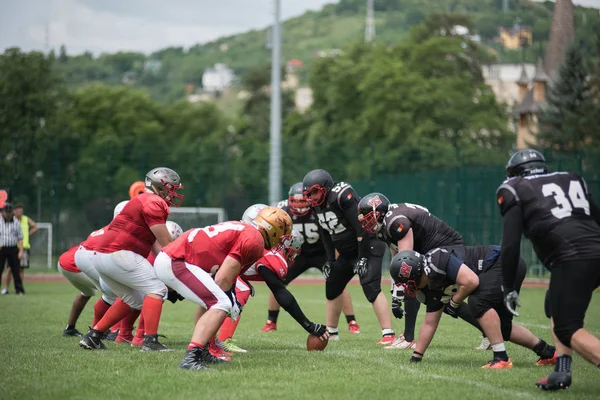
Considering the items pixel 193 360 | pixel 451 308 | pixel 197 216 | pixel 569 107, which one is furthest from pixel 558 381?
pixel 569 107

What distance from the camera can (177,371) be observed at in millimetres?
8312

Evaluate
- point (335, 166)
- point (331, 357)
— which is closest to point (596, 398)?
point (331, 357)

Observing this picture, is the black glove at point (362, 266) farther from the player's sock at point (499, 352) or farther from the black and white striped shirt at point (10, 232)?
the black and white striped shirt at point (10, 232)

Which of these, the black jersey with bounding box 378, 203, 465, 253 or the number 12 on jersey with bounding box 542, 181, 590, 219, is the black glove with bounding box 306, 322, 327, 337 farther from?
the number 12 on jersey with bounding box 542, 181, 590, 219

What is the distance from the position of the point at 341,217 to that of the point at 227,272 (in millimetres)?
3546

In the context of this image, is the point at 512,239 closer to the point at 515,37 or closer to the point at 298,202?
the point at 298,202

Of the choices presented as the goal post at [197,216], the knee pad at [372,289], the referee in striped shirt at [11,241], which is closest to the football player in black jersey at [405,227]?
the knee pad at [372,289]

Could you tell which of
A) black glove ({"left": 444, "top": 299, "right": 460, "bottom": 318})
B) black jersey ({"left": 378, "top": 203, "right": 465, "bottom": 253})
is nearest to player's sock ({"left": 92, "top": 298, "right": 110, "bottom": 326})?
black jersey ({"left": 378, "top": 203, "right": 465, "bottom": 253})

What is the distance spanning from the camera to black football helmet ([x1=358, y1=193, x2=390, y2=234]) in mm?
9984

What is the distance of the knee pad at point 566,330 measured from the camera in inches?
290

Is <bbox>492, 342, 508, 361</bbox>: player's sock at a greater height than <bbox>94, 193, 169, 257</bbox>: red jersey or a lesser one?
lesser

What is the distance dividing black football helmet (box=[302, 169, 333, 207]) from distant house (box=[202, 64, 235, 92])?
163 metres

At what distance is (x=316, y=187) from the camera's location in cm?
1166

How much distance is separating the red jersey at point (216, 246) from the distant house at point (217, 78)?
545 feet
